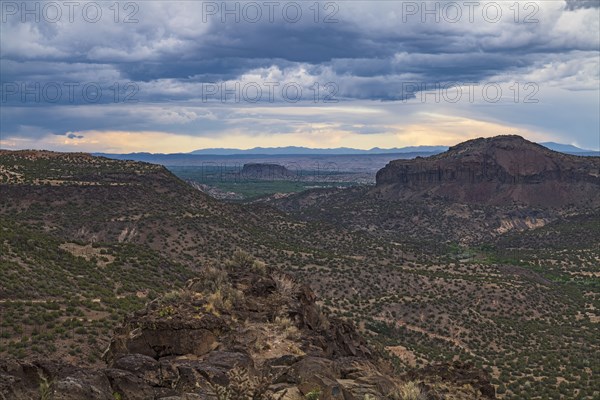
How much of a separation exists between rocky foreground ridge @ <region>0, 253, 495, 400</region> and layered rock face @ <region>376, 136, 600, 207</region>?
132519mm

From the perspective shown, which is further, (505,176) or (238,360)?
(505,176)

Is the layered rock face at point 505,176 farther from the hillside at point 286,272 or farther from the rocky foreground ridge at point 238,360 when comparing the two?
the rocky foreground ridge at point 238,360

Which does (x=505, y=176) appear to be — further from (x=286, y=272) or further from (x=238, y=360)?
(x=238, y=360)

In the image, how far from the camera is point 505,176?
503ft

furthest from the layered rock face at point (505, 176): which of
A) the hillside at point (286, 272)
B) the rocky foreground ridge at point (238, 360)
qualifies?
the rocky foreground ridge at point (238, 360)

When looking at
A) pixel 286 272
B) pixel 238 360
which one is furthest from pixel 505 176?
pixel 238 360

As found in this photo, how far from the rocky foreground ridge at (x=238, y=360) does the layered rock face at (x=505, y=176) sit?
13252cm

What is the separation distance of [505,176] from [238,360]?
149 meters

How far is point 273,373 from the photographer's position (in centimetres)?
1490

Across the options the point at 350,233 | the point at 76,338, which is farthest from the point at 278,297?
the point at 350,233

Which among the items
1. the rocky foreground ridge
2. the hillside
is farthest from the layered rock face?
the rocky foreground ridge

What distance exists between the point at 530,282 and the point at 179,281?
41914mm

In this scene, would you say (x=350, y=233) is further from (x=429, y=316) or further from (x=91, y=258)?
(x=91, y=258)

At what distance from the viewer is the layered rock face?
146000 mm
